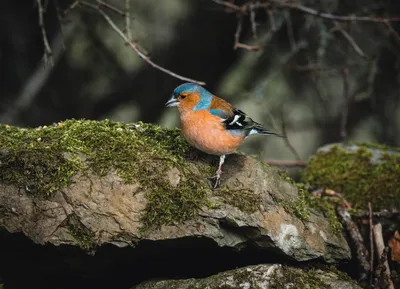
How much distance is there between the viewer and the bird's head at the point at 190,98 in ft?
16.4

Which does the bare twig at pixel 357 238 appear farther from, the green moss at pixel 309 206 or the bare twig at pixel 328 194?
the bare twig at pixel 328 194

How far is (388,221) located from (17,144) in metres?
3.31

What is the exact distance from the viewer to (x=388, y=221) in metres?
5.49

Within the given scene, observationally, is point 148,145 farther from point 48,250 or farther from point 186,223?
point 48,250

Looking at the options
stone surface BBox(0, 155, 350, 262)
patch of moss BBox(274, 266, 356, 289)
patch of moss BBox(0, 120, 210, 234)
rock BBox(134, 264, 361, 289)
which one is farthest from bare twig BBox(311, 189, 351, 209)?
patch of moss BBox(0, 120, 210, 234)

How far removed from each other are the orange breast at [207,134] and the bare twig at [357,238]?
1.27 metres

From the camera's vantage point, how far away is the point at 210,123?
486cm

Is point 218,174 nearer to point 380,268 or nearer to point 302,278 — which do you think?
point 302,278

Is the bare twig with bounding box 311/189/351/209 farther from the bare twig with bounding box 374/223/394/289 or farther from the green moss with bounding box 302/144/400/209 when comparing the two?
the bare twig with bounding box 374/223/394/289

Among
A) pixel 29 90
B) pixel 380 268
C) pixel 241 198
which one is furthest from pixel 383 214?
pixel 29 90

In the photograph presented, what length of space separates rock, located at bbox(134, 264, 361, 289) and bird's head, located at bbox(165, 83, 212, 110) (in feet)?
4.73

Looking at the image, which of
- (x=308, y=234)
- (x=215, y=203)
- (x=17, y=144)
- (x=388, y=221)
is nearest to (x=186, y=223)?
(x=215, y=203)

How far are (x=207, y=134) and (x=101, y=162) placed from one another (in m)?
0.88

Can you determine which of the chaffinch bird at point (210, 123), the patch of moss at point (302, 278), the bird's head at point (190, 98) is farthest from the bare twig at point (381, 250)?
the bird's head at point (190, 98)
